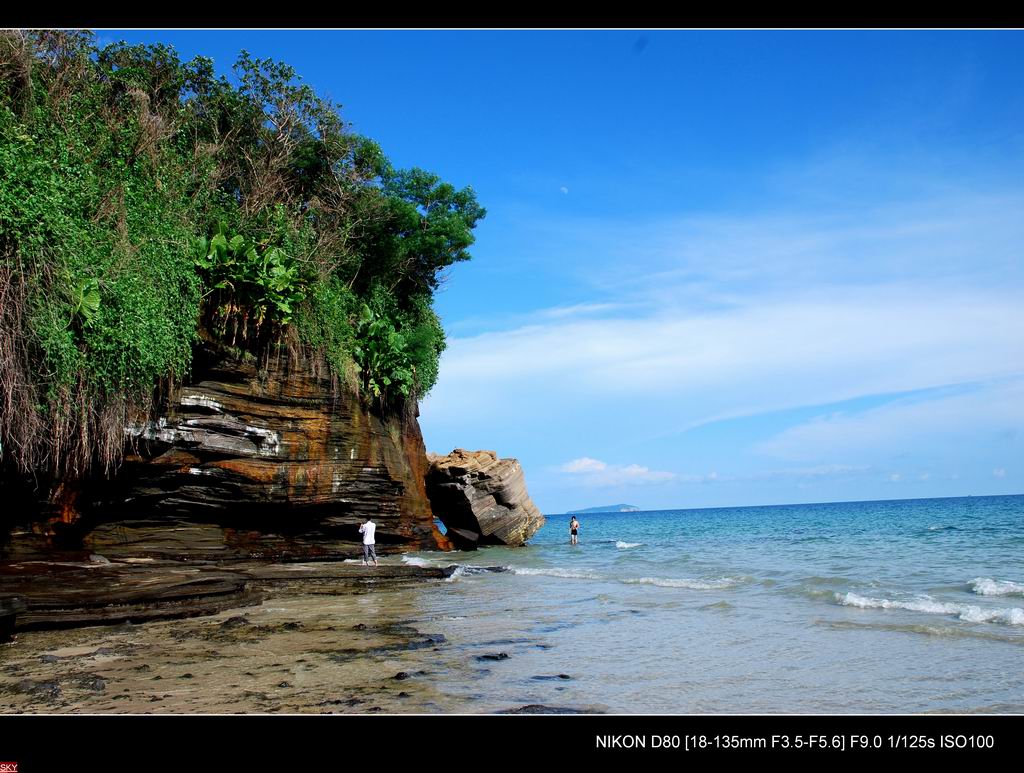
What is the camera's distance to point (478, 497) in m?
25.4

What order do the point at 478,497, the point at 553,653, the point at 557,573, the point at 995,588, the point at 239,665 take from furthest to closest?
the point at 478,497, the point at 557,573, the point at 995,588, the point at 553,653, the point at 239,665

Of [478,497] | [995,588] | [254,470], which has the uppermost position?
[254,470]

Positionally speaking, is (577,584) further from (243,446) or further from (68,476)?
(68,476)

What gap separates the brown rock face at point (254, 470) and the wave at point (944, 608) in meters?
12.0

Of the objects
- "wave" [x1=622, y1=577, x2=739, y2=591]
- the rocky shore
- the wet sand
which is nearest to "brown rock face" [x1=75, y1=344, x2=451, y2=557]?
the rocky shore

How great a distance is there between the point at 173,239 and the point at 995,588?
18.1 meters

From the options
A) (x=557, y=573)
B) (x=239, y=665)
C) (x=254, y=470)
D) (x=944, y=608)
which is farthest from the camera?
(x=557, y=573)

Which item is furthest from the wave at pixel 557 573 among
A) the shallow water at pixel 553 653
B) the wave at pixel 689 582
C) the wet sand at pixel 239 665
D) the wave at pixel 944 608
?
the wet sand at pixel 239 665

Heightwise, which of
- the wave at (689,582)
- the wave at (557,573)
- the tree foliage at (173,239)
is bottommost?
the wave at (557,573)

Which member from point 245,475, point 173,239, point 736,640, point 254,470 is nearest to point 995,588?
point 736,640

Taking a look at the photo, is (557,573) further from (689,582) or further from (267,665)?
(267,665)

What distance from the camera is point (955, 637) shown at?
918 centimetres

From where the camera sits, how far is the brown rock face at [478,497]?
2511cm

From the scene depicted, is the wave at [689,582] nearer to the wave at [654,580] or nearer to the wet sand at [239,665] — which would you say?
the wave at [654,580]
